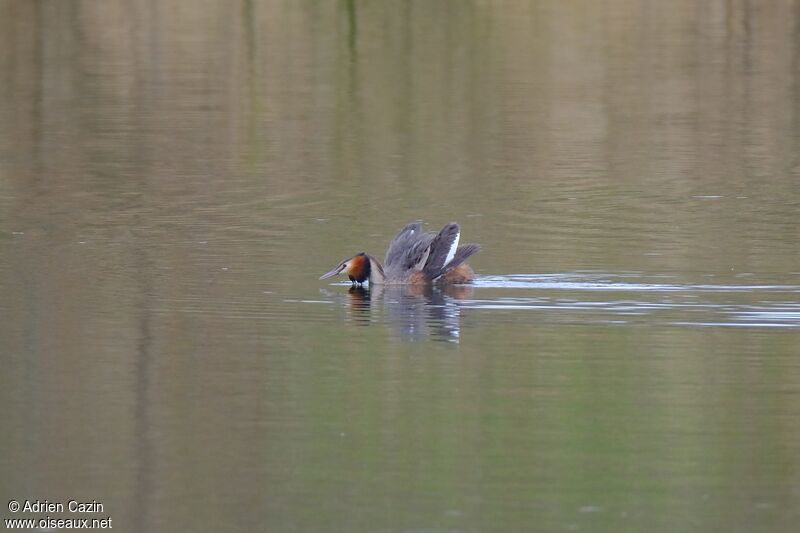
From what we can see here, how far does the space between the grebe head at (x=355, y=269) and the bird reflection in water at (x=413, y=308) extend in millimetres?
101

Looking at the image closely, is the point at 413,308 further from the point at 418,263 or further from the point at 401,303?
the point at 418,263

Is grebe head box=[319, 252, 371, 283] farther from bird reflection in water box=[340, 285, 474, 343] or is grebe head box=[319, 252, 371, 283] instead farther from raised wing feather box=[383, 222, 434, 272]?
raised wing feather box=[383, 222, 434, 272]

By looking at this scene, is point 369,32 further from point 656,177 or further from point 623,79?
point 656,177

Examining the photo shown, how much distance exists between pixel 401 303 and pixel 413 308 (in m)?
0.30

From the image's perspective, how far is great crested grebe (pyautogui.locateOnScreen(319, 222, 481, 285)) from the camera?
47.9ft

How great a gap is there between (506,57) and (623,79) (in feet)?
12.6

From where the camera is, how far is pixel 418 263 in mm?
14820

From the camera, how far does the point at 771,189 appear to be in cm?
1980

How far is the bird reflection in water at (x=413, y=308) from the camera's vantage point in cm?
1263

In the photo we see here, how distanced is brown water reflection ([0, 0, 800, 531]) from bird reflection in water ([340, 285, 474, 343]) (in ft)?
0.18
